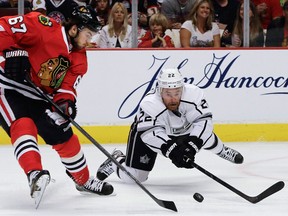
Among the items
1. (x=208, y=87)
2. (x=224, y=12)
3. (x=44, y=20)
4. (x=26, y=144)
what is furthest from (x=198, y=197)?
(x=224, y=12)

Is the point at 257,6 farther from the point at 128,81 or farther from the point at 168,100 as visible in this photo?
the point at 168,100

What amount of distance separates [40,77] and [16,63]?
231mm

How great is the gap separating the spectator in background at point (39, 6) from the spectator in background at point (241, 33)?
1.37 m

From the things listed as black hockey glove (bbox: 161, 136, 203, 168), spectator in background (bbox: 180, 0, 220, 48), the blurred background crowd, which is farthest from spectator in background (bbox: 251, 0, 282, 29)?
black hockey glove (bbox: 161, 136, 203, 168)

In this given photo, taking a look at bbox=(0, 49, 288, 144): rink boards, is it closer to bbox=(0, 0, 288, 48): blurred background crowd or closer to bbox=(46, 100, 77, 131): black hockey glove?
bbox=(0, 0, 288, 48): blurred background crowd

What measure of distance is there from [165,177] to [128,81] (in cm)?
169

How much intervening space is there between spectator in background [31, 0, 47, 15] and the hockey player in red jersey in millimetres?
2265

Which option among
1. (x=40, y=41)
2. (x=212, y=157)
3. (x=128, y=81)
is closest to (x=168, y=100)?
(x=40, y=41)

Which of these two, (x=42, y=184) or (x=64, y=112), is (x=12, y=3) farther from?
(x=42, y=184)

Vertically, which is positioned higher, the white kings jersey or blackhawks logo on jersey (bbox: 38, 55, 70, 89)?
blackhawks logo on jersey (bbox: 38, 55, 70, 89)

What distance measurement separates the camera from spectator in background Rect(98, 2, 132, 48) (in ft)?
21.3

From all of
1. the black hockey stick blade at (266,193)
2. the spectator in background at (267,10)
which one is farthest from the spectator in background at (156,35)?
the black hockey stick blade at (266,193)

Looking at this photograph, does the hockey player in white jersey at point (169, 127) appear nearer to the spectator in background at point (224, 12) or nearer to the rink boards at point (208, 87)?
the rink boards at point (208, 87)

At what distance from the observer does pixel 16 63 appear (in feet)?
12.8
